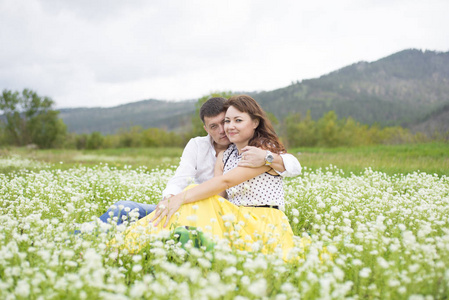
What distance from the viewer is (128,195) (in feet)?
21.2

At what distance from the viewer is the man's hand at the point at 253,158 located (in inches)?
154

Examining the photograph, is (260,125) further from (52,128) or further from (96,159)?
(52,128)

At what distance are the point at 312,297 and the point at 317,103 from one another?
163 m

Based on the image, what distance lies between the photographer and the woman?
145 inches

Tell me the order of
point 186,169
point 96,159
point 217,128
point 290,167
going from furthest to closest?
1. point 96,159
2. point 186,169
3. point 217,128
4. point 290,167

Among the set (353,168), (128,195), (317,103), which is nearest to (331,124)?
(353,168)

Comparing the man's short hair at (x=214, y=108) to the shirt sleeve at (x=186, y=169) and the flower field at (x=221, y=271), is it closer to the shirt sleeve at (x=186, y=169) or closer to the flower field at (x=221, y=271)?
the shirt sleeve at (x=186, y=169)

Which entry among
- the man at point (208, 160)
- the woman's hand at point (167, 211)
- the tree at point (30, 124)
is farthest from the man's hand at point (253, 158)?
the tree at point (30, 124)

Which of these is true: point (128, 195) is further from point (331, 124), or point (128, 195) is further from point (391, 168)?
point (331, 124)

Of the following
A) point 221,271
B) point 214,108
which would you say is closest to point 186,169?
point 214,108

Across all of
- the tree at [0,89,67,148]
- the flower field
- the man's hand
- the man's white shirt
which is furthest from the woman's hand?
the tree at [0,89,67,148]

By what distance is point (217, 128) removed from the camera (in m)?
4.77

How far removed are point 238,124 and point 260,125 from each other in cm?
36

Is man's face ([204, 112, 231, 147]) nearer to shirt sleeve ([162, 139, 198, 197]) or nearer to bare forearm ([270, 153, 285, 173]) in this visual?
shirt sleeve ([162, 139, 198, 197])
